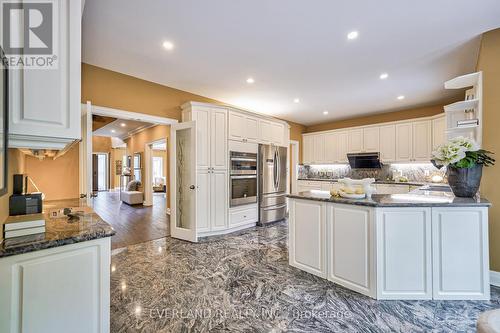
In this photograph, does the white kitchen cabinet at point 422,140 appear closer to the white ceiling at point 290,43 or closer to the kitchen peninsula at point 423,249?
the white ceiling at point 290,43

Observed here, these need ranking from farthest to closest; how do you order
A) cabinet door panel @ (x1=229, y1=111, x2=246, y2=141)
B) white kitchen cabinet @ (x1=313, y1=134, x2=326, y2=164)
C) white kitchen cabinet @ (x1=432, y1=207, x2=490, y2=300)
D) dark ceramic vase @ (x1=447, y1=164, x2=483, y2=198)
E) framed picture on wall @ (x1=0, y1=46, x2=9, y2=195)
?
white kitchen cabinet @ (x1=313, y1=134, x2=326, y2=164) → cabinet door panel @ (x1=229, y1=111, x2=246, y2=141) → dark ceramic vase @ (x1=447, y1=164, x2=483, y2=198) → white kitchen cabinet @ (x1=432, y1=207, x2=490, y2=300) → framed picture on wall @ (x1=0, y1=46, x2=9, y2=195)

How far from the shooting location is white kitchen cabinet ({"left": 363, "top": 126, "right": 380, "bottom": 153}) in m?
6.00

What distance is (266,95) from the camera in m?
4.84

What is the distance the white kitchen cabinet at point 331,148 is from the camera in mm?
6867

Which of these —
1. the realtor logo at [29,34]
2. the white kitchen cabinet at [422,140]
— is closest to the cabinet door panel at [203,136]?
the realtor logo at [29,34]

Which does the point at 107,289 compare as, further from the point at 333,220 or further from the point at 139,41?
the point at 139,41

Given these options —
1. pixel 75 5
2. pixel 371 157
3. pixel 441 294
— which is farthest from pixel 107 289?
pixel 371 157

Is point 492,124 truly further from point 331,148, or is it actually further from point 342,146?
point 331,148

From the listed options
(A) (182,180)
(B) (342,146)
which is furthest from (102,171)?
(B) (342,146)

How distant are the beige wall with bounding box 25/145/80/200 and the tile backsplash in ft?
20.1

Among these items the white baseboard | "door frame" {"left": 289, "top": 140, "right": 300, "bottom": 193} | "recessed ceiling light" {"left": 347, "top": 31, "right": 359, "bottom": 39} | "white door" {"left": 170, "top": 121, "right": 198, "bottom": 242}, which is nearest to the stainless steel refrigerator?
"white door" {"left": 170, "top": 121, "right": 198, "bottom": 242}

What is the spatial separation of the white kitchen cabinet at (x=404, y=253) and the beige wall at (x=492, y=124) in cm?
106

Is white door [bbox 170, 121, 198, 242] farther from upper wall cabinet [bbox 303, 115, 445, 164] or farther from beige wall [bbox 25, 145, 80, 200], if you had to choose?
upper wall cabinet [bbox 303, 115, 445, 164]

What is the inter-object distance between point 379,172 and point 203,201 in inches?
199
